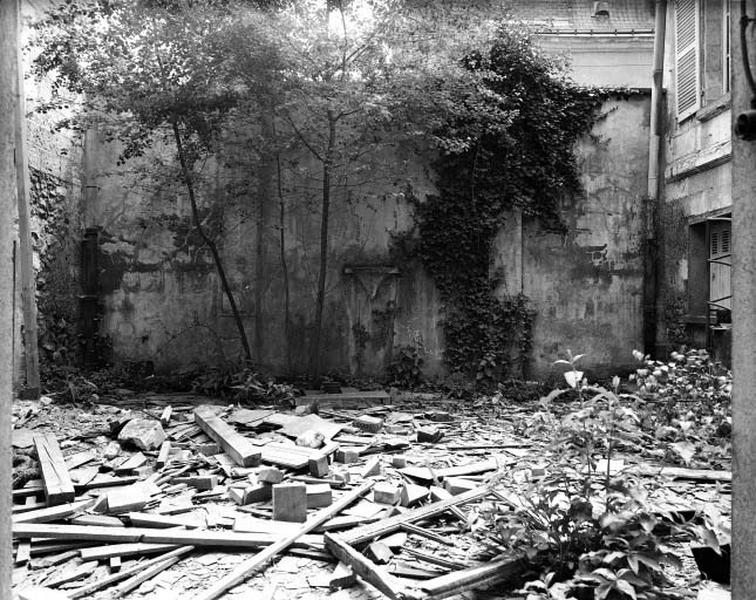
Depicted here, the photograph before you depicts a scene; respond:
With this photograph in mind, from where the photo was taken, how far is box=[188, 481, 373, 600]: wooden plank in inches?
145

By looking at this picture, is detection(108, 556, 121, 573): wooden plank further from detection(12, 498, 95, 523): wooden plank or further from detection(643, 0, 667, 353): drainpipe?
detection(643, 0, 667, 353): drainpipe

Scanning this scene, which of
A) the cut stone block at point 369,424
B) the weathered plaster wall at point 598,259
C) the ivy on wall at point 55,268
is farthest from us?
the weathered plaster wall at point 598,259

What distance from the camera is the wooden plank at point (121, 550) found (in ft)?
13.7

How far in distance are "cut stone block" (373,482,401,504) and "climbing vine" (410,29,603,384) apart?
6444 millimetres

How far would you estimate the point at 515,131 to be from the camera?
37.7 ft

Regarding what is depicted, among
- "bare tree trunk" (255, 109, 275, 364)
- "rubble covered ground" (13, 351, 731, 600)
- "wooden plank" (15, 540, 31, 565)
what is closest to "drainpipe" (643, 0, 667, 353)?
"rubble covered ground" (13, 351, 731, 600)

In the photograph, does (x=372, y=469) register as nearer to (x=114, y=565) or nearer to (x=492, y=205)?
(x=114, y=565)

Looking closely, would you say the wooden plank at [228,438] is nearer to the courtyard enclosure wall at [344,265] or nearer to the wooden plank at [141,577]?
the wooden plank at [141,577]

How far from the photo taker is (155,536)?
4371 mm

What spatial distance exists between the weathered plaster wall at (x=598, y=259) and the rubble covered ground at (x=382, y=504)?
4.42 meters

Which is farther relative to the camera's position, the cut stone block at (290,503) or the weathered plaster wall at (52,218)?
the weathered plaster wall at (52,218)

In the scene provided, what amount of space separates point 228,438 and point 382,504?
228 cm

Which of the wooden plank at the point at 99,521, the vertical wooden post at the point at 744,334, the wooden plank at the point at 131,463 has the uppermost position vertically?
the vertical wooden post at the point at 744,334

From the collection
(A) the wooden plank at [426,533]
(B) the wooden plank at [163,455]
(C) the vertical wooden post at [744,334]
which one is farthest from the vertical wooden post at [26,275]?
(C) the vertical wooden post at [744,334]
